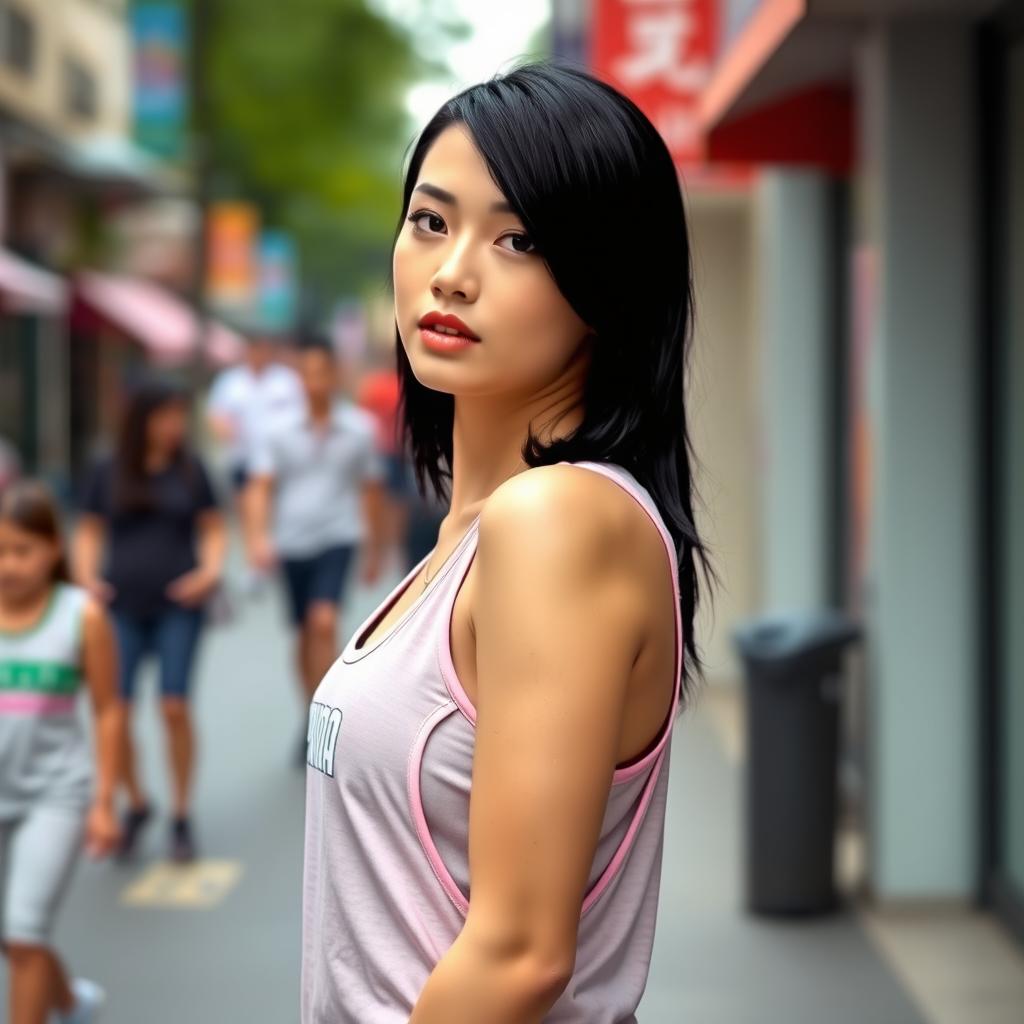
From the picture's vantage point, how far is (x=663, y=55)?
411 inches

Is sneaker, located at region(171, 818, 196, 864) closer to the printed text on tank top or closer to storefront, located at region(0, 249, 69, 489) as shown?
the printed text on tank top

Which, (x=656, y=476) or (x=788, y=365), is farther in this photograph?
(x=788, y=365)

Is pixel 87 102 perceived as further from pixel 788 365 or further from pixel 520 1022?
pixel 520 1022

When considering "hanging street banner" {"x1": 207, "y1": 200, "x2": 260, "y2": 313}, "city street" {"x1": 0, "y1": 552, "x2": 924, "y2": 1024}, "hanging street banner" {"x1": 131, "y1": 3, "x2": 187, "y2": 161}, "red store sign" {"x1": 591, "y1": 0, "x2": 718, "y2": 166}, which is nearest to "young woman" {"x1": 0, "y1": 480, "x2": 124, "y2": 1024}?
"city street" {"x1": 0, "y1": 552, "x2": 924, "y2": 1024}

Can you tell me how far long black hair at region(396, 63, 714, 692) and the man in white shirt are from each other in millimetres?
12037

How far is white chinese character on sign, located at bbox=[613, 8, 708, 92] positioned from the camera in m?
10.4

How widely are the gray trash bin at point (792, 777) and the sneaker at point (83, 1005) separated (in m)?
2.48

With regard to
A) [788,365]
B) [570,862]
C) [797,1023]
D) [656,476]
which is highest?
[788,365]

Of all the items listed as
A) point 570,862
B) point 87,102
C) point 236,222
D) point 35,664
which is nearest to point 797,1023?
point 35,664

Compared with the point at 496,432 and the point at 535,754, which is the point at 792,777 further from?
the point at 535,754

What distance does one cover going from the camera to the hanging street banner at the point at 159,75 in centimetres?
2930

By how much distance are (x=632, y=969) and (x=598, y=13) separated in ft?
31.1

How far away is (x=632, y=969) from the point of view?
1.77 m

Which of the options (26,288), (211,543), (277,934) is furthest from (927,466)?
(26,288)
